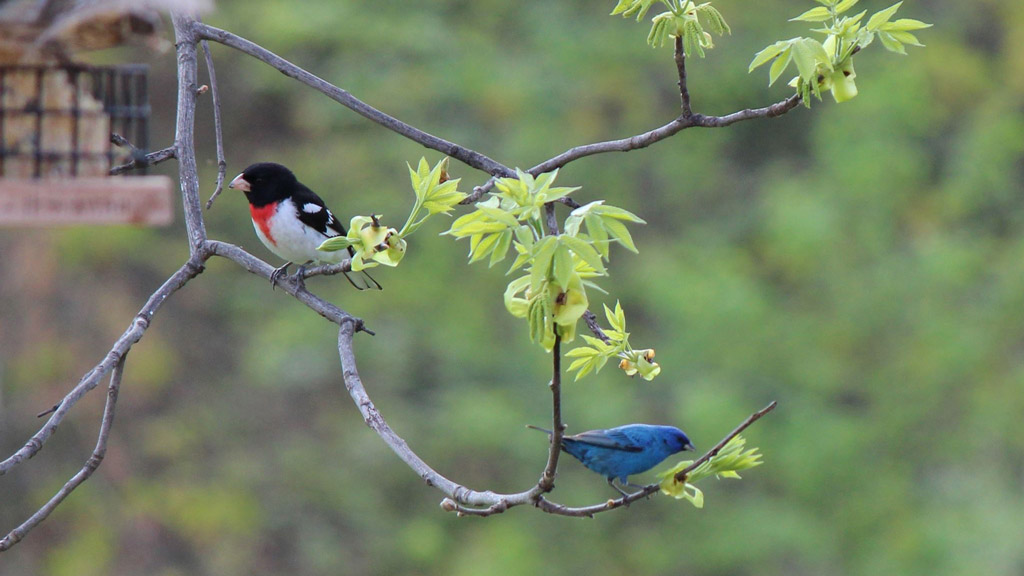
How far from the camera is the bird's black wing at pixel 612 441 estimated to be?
3.48m

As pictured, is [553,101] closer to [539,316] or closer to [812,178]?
[812,178]

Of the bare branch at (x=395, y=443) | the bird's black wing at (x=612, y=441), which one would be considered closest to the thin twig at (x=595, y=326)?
the bare branch at (x=395, y=443)

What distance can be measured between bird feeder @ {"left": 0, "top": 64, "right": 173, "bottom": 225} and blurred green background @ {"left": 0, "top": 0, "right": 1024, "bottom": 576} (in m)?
5.24

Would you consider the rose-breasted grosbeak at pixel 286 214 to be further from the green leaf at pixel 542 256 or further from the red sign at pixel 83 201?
the green leaf at pixel 542 256

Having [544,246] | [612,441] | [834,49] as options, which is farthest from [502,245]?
[612,441]

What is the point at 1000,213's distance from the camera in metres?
9.66

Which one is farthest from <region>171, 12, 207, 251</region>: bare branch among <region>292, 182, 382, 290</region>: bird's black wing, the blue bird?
the blue bird

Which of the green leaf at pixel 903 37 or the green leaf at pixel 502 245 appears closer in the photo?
the green leaf at pixel 502 245

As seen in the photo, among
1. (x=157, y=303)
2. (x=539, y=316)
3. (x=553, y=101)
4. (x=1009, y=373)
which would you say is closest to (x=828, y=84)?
(x=539, y=316)

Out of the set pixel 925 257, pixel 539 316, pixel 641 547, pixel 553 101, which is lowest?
pixel 641 547

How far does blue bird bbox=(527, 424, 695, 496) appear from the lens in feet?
11.9

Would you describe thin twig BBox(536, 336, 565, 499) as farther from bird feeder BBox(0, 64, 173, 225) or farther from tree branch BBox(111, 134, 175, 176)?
tree branch BBox(111, 134, 175, 176)

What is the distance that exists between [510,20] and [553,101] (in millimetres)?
1108

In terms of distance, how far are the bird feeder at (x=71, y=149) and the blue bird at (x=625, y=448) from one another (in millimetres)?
1521
